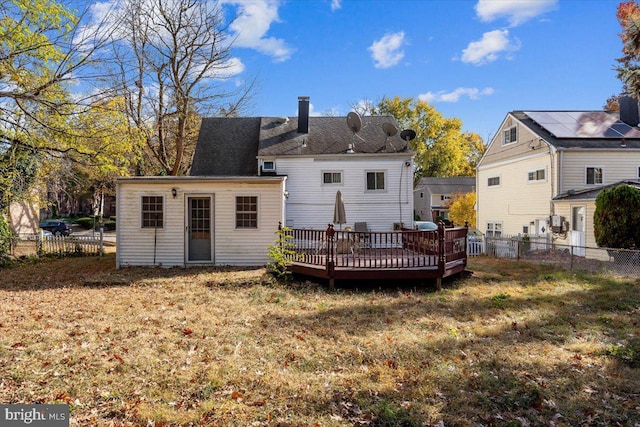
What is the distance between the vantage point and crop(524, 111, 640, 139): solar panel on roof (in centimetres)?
1791

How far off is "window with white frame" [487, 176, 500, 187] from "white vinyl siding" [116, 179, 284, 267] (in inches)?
660

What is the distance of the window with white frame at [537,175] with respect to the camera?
59.2 ft

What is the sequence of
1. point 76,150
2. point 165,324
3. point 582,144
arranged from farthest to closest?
1. point 582,144
2. point 76,150
3. point 165,324

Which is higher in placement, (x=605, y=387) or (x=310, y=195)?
(x=310, y=195)

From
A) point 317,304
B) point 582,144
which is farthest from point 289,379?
point 582,144

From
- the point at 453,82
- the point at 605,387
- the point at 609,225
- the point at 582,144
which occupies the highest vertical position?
the point at 453,82

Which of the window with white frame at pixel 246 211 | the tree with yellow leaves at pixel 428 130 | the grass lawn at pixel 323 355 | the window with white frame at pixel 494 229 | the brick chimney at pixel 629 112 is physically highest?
the tree with yellow leaves at pixel 428 130

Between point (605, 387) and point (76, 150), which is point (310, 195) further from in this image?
point (605, 387)

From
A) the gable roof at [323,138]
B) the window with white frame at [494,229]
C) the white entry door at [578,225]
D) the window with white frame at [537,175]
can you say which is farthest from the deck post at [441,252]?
the window with white frame at [494,229]

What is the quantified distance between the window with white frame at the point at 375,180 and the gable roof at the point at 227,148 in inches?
203

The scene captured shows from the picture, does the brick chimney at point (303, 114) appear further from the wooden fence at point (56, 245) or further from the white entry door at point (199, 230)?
the wooden fence at point (56, 245)

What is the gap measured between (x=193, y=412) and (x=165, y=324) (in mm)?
2826

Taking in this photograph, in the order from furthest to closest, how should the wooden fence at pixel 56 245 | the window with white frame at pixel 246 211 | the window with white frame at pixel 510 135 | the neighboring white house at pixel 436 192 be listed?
the neighboring white house at pixel 436 192 → the window with white frame at pixel 510 135 → the wooden fence at pixel 56 245 → the window with white frame at pixel 246 211

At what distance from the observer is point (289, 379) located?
426 centimetres
